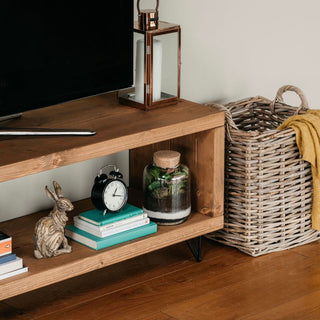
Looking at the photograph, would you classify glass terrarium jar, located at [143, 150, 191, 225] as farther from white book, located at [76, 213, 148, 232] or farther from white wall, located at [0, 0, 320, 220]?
white wall, located at [0, 0, 320, 220]

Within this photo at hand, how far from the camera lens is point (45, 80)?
1.97 meters

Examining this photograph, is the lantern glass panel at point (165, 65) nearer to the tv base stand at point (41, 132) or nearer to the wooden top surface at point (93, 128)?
the wooden top surface at point (93, 128)

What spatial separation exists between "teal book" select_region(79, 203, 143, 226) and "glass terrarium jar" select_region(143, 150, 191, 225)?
8cm

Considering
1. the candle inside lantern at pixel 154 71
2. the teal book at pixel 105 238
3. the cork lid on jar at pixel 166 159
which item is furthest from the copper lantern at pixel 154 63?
the teal book at pixel 105 238

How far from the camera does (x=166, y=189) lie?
2215mm

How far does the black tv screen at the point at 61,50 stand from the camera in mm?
1864

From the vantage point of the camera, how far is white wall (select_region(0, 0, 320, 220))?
2374 millimetres

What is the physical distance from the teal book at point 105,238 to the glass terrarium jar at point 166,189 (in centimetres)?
6

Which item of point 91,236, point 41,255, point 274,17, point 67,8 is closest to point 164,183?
point 91,236

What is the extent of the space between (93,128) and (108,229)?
29cm

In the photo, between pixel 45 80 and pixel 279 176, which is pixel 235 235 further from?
pixel 45 80

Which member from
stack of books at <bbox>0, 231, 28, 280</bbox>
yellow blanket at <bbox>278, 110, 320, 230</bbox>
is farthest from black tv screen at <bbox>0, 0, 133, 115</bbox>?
yellow blanket at <bbox>278, 110, 320, 230</bbox>

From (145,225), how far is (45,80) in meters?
0.52

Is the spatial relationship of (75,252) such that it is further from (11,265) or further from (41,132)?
(41,132)
